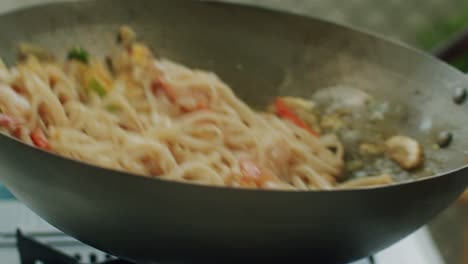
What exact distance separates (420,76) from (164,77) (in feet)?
1.42

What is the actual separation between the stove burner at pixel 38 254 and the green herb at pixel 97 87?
1.14 feet

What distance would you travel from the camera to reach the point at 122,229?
730 millimetres

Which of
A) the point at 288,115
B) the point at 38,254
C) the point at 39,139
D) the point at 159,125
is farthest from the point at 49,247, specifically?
the point at 288,115

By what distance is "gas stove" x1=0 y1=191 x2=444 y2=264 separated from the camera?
91 cm

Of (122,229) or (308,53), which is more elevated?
(308,53)

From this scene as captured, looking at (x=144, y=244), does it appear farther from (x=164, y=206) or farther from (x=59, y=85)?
(x=59, y=85)

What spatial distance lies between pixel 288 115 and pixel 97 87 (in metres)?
0.34

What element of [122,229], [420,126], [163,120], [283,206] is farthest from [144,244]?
[420,126]

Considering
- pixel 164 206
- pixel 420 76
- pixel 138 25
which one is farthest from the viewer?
pixel 138 25

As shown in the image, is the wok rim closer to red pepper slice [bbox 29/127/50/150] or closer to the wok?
the wok

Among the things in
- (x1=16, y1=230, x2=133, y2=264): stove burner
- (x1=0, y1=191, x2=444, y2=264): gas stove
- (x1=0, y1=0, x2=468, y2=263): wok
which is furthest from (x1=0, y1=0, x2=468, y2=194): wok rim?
(x1=16, y1=230, x2=133, y2=264): stove burner

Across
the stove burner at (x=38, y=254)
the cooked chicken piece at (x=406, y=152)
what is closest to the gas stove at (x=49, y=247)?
the stove burner at (x=38, y=254)

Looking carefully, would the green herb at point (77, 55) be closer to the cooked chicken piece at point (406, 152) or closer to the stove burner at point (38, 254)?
the stove burner at point (38, 254)

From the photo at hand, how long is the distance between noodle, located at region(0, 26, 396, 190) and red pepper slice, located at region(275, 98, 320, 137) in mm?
17
